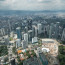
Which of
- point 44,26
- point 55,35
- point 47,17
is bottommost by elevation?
point 55,35

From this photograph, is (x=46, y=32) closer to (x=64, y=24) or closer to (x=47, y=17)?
(x=64, y=24)

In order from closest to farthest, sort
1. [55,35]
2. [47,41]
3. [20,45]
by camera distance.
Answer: [20,45] < [47,41] < [55,35]

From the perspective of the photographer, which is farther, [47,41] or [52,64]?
[47,41]

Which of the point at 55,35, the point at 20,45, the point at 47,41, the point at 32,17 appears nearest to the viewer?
the point at 20,45

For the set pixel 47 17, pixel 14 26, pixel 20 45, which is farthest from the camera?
pixel 47 17

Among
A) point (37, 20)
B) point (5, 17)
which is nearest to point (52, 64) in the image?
point (5, 17)

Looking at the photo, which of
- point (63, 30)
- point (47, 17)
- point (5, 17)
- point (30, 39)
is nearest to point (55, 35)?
point (63, 30)

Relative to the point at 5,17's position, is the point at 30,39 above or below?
below

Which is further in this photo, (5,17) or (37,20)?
(37,20)

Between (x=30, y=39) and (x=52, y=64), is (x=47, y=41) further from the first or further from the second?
(x=52, y=64)
